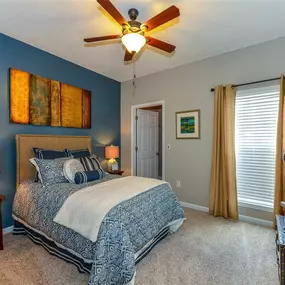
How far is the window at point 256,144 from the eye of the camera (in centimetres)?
281

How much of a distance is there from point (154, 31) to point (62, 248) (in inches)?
109

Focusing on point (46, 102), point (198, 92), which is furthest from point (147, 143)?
point (46, 102)

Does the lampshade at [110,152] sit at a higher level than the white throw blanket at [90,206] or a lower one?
higher

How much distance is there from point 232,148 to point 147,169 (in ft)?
8.15

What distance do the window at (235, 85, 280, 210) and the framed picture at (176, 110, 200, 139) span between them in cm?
68

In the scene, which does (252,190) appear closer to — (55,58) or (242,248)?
(242,248)

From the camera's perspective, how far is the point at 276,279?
174cm

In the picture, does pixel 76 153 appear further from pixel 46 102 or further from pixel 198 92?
pixel 198 92

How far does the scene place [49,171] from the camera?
2.51 meters

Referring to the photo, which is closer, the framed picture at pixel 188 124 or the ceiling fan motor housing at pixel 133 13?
the ceiling fan motor housing at pixel 133 13

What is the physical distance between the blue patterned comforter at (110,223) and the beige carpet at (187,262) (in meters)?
0.23

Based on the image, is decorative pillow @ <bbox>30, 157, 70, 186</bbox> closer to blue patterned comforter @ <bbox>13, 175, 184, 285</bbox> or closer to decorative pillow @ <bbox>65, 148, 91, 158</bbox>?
blue patterned comforter @ <bbox>13, 175, 184, 285</bbox>

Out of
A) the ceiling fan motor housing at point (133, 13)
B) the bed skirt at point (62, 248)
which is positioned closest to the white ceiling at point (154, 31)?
the ceiling fan motor housing at point (133, 13)

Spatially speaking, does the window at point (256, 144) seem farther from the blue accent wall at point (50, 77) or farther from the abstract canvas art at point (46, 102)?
the abstract canvas art at point (46, 102)
